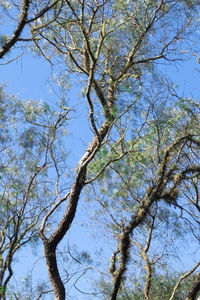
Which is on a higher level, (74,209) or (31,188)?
(31,188)

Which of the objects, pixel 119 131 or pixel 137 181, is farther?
pixel 137 181

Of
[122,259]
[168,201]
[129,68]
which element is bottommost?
[122,259]

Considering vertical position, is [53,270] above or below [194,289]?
above

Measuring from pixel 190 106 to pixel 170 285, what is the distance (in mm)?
3136

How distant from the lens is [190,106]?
5570mm

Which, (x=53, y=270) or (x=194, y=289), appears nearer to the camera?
(x=194, y=289)

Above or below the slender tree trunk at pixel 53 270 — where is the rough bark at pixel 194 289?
below

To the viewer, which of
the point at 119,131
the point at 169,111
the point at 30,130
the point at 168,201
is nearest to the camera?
the point at 168,201

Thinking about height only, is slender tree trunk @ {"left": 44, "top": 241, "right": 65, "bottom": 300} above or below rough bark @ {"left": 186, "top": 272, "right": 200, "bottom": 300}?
above

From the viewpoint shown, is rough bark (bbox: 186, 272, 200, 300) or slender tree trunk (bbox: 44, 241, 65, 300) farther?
slender tree trunk (bbox: 44, 241, 65, 300)

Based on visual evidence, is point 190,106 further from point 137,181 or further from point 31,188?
point 31,188

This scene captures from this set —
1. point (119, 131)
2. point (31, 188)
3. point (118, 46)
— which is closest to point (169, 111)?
point (119, 131)

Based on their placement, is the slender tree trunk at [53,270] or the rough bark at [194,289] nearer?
the rough bark at [194,289]

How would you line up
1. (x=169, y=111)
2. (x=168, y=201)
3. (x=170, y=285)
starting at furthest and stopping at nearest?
(x=170, y=285), (x=169, y=111), (x=168, y=201)
